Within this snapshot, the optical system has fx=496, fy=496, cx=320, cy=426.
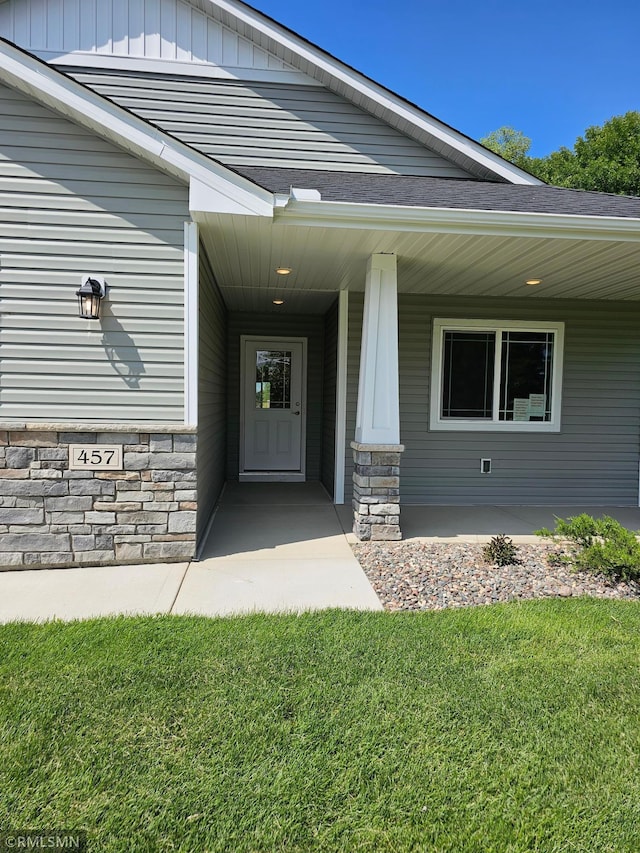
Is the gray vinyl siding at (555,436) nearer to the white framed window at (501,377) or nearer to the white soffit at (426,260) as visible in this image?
the white framed window at (501,377)

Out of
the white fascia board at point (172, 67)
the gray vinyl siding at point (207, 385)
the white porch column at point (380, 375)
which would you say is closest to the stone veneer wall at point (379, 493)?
the white porch column at point (380, 375)

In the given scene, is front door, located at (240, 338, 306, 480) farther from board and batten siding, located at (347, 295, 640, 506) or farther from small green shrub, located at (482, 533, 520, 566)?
small green shrub, located at (482, 533, 520, 566)

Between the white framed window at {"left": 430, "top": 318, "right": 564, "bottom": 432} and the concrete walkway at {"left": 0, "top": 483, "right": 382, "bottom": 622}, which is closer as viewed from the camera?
the concrete walkway at {"left": 0, "top": 483, "right": 382, "bottom": 622}

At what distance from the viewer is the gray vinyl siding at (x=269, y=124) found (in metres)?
5.59

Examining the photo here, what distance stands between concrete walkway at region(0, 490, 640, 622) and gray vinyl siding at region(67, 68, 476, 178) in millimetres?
4061

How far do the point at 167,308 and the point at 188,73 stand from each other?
3.56 meters

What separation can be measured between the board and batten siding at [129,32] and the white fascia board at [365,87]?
10.0 inches

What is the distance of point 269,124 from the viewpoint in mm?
5730

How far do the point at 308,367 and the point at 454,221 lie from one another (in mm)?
4190

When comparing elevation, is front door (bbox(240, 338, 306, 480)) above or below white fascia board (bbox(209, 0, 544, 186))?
below

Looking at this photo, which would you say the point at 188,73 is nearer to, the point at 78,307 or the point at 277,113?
the point at 277,113

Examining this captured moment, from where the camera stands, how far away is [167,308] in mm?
3852

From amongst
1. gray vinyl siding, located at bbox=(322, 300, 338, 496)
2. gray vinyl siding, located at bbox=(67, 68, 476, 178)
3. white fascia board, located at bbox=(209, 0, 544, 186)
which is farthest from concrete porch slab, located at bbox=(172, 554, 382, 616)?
white fascia board, located at bbox=(209, 0, 544, 186)

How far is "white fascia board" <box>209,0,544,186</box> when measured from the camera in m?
5.43
